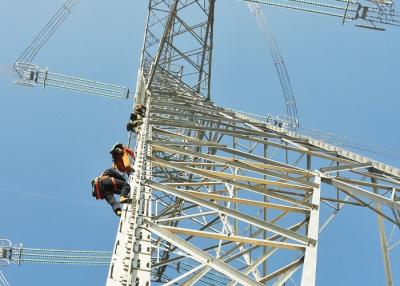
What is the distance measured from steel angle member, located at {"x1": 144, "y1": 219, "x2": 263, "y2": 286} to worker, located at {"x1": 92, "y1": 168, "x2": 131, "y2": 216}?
69.2 inches

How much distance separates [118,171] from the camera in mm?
13562

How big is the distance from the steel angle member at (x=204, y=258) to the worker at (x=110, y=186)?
176 cm

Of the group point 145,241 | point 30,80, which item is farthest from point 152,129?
point 30,80

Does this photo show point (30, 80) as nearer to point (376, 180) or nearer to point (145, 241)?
point (376, 180)

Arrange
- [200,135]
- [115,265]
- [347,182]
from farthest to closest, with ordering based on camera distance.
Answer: [200,135], [347,182], [115,265]

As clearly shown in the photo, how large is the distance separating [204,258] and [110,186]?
11.0ft

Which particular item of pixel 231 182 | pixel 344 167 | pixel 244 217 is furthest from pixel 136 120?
pixel 244 217

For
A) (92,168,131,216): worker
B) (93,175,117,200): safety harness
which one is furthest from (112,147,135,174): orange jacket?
(93,175,117,200): safety harness

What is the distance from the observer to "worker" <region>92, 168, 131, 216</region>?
483 inches

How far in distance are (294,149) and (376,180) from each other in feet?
9.52

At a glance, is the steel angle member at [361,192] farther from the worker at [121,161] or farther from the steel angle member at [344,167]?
the worker at [121,161]

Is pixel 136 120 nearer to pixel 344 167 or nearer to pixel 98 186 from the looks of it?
pixel 344 167

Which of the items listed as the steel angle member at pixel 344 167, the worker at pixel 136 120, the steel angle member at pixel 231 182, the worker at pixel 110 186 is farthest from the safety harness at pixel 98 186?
the worker at pixel 136 120

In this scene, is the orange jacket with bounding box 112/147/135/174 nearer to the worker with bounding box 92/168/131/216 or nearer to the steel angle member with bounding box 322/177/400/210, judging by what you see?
the worker with bounding box 92/168/131/216
